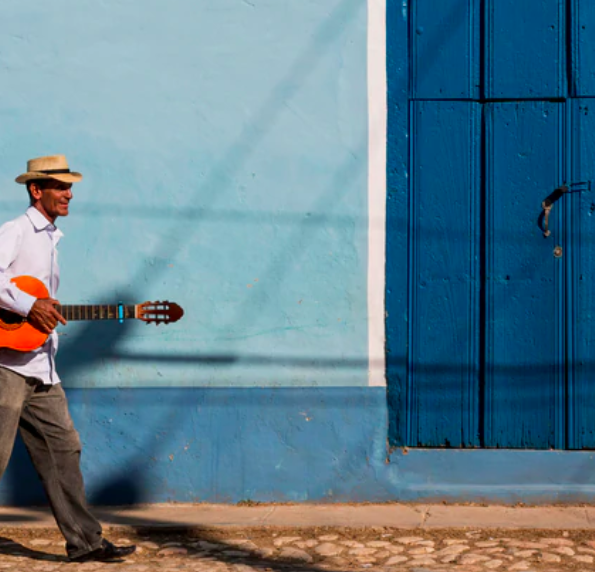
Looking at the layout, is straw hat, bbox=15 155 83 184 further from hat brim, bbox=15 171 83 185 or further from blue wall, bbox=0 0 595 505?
blue wall, bbox=0 0 595 505

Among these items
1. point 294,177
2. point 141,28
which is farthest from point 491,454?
point 141,28

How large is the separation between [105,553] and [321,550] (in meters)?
1.06

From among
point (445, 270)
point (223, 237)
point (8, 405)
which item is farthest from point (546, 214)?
point (8, 405)

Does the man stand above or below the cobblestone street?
above

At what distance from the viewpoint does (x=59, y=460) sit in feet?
17.8

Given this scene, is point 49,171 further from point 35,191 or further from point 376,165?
point 376,165

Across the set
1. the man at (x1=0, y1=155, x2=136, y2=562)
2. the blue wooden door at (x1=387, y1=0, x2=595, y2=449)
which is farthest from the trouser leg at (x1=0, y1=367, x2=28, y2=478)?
the blue wooden door at (x1=387, y1=0, x2=595, y2=449)

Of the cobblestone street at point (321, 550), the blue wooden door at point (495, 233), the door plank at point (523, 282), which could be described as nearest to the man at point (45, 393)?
the cobblestone street at point (321, 550)

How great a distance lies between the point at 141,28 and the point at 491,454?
3.12m

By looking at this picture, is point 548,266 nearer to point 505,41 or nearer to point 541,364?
point 541,364

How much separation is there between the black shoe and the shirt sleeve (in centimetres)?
120

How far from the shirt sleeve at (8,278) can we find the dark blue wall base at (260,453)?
1536mm

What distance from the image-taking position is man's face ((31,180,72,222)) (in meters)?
5.46

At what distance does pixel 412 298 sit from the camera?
661 centimetres
